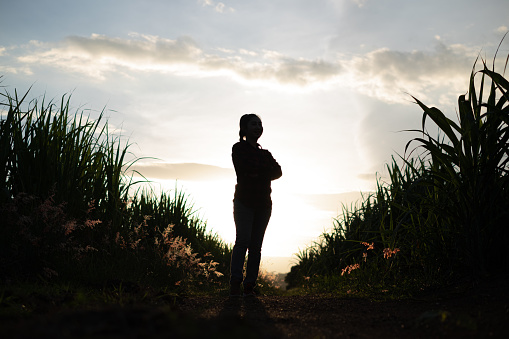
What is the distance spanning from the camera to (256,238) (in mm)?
4648

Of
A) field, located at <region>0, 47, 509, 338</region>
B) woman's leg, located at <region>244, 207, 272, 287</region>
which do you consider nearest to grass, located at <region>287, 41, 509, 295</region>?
field, located at <region>0, 47, 509, 338</region>

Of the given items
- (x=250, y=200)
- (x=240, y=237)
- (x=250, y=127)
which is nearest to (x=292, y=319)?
(x=240, y=237)

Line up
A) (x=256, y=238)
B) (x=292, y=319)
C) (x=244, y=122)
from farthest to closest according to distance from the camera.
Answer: (x=244, y=122) < (x=256, y=238) < (x=292, y=319)

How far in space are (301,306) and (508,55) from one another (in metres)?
2.74

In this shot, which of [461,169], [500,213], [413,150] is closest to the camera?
[500,213]

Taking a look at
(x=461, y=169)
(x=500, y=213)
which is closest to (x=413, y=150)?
(x=461, y=169)

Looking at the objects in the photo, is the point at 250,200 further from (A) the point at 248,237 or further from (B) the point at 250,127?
(B) the point at 250,127

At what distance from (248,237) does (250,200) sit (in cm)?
39

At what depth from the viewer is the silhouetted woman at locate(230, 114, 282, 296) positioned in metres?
4.45

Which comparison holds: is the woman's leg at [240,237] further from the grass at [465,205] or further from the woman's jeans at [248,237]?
the grass at [465,205]

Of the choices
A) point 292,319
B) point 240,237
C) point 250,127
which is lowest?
point 292,319

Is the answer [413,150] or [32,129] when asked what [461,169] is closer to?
[413,150]

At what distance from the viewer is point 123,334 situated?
1.52 m

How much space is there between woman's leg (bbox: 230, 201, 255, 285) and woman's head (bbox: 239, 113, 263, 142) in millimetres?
799
